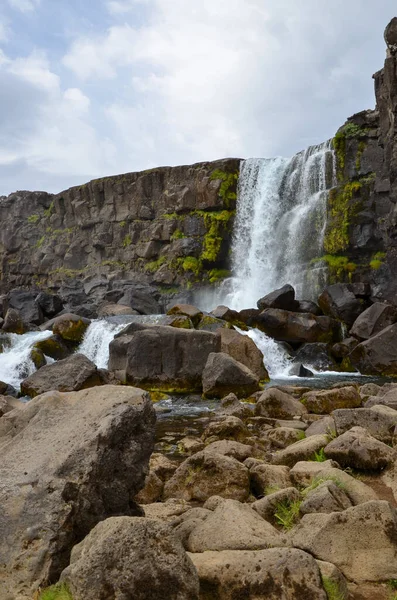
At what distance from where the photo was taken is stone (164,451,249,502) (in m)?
6.96

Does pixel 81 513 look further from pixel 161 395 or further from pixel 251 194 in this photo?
pixel 251 194

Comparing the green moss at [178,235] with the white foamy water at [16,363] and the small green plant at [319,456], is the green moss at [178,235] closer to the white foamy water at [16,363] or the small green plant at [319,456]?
the white foamy water at [16,363]

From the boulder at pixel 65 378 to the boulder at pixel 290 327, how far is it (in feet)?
37.4

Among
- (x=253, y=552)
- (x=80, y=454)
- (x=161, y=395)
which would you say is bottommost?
(x=161, y=395)

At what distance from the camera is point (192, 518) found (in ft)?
17.9

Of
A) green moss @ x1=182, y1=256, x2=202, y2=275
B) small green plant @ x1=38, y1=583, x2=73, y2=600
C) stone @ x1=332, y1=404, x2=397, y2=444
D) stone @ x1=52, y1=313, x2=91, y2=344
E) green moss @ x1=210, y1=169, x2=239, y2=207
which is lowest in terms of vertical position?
stone @ x1=52, y1=313, x2=91, y2=344

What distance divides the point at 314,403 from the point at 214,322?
11.2 m

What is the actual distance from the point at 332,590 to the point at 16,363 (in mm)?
20391

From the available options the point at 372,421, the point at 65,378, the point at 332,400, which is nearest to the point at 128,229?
the point at 65,378

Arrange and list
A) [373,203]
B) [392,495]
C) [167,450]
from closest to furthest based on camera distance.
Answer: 1. [392,495]
2. [167,450]
3. [373,203]

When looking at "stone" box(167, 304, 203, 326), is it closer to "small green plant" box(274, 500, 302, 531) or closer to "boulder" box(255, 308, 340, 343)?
"boulder" box(255, 308, 340, 343)

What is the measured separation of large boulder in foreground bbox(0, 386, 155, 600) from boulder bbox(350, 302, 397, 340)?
2204 cm

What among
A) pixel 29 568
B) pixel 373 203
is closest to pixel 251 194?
pixel 373 203

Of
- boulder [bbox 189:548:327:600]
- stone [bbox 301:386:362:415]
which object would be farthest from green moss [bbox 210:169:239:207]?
boulder [bbox 189:548:327:600]
